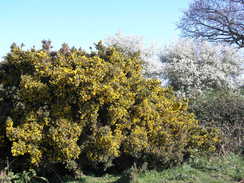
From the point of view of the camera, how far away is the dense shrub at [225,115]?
9141 millimetres

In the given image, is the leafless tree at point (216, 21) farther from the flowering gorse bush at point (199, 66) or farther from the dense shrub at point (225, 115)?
the dense shrub at point (225, 115)

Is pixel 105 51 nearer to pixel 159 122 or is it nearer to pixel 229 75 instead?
pixel 159 122

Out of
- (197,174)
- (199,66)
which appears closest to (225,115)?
(197,174)

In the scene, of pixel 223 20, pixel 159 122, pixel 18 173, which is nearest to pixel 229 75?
pixel 223 20

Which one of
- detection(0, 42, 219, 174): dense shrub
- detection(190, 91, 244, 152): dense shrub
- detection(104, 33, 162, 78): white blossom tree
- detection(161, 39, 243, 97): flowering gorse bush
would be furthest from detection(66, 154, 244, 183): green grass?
detection(104, 33, 162, 78): white blossom tree

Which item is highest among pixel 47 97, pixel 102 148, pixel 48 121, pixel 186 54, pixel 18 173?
pixel 186 54

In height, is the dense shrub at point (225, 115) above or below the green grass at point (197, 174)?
above

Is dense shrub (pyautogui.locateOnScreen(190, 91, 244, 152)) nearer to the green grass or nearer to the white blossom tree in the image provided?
the green grass

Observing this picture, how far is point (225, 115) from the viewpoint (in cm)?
1001

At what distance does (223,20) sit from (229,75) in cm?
355

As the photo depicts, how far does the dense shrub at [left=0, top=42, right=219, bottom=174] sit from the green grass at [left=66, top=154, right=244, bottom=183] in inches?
11.4

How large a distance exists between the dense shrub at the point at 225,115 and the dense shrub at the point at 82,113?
2.10m

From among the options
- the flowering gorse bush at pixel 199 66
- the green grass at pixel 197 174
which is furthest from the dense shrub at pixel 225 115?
the flowering gorse bush at pixel 199 66

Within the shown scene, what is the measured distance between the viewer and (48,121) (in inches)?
245
